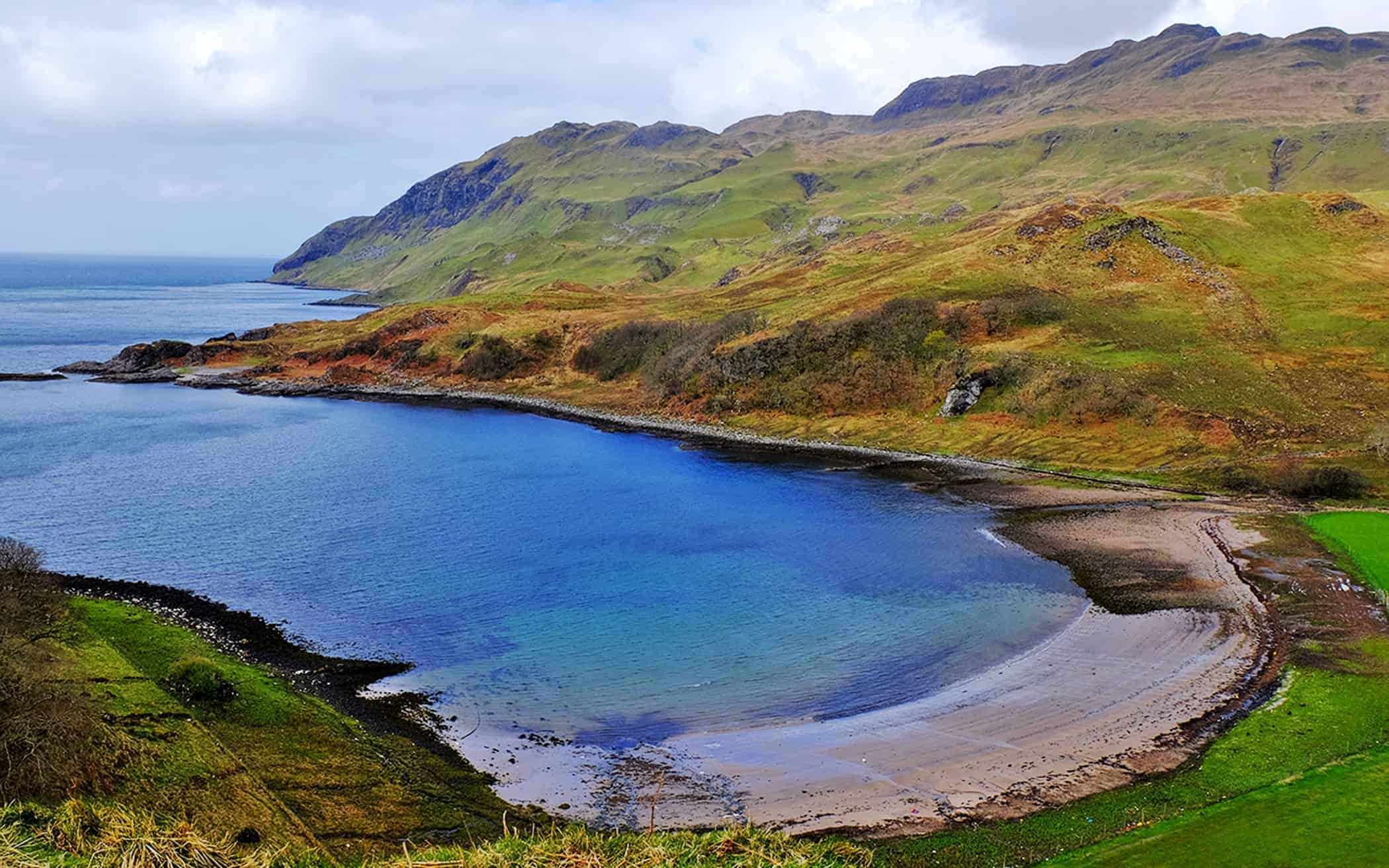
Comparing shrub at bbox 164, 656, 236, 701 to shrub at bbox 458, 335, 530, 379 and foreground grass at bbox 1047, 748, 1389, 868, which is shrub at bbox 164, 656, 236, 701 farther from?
shrub at bbox 458, 335, 530, 379

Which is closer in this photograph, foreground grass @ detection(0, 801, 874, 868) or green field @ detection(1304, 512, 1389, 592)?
foreground grass @ detection(0, 801, 874, 868)

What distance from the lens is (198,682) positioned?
33688 millimetres

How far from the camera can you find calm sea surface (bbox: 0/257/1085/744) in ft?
132

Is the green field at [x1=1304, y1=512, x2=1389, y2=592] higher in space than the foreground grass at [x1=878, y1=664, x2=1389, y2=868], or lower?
higher

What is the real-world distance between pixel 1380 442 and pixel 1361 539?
2206 cm

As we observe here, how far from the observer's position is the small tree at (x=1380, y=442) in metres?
71.7

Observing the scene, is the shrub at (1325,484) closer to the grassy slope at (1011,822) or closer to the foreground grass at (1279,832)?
the grassy slope at (1011,822)

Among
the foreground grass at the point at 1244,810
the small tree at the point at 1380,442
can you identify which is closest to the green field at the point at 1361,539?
the small tree at the point at 1380,442

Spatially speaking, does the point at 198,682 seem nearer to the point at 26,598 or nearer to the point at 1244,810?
the point at 26,598

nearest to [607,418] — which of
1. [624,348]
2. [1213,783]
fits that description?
[624,348]

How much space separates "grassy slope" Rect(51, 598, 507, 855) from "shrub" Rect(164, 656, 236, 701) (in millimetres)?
489

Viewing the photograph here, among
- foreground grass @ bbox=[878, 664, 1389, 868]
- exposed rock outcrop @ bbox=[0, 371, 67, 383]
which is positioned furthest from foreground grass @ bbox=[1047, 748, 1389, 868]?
exposed rock outcrop @ bbox=[0, 371, 67, 383]

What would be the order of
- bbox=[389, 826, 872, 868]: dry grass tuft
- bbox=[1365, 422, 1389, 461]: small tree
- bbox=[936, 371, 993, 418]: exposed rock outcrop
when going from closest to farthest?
bbox=[389, 826, 872, 868]: dry grass tuft
bbox=[1365, 422, 1389, 461]: small tree
bbox=[936, 371, 993, 418]: exposed rock outcrop

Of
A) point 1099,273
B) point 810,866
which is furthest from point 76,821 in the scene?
point 1099,273
